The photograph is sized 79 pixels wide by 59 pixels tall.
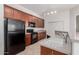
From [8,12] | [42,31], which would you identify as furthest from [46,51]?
[8,12]

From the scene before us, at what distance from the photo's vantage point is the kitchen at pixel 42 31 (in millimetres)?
1292

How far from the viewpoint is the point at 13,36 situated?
134 centimetres

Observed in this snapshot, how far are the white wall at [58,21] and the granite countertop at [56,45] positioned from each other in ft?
0.38

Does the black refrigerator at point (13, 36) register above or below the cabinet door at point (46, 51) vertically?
above

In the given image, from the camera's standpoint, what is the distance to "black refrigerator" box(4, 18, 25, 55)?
4.21 ft

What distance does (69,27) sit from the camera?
130 cm

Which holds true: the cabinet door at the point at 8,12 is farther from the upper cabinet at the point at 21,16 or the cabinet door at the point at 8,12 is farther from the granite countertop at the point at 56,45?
the granite countertop at the point at 56,45

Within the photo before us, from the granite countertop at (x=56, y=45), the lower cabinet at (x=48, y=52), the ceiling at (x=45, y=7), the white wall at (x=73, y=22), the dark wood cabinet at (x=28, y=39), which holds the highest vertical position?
the ceiling at (x=45, y=7)

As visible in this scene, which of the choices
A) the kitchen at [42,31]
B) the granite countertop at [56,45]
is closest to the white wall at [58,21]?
the kitchen at [42,31]

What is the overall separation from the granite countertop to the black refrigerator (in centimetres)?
30

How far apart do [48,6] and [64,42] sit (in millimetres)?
539
